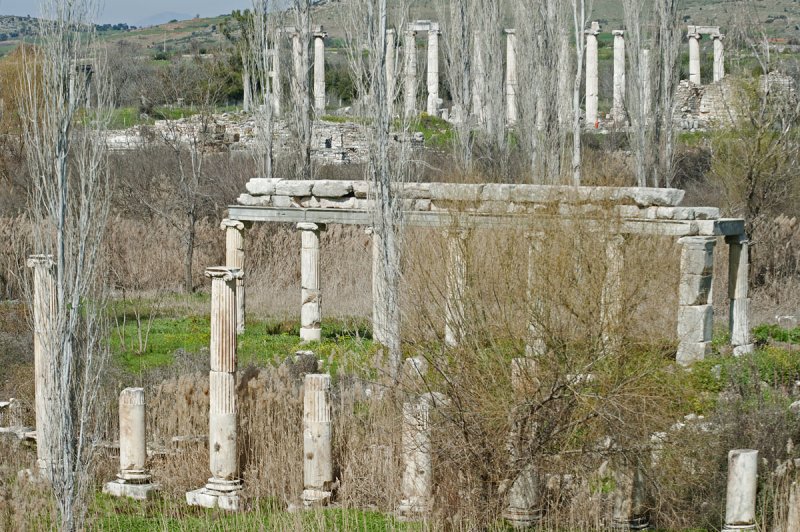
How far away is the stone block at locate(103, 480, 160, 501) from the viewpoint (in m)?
10.9

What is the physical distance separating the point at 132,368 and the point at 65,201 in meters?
6.20

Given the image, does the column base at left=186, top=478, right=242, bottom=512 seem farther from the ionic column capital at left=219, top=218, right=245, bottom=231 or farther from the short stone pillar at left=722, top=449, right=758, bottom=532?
the ionic column capital at left=219, top=218, right=245, bottom=231

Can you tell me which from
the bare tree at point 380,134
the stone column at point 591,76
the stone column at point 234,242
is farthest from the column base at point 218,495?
the stone column at point 591,76

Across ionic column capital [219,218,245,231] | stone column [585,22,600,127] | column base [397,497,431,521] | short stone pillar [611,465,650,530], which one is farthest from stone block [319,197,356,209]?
stone column [585,22,600,127]

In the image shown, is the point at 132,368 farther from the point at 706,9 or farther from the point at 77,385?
the point at 706,9

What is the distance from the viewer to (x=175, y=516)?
34.3 ft

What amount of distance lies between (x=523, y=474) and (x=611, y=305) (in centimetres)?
139

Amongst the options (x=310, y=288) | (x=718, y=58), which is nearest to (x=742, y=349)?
(x=310, y=288)

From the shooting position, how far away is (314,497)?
1051cm

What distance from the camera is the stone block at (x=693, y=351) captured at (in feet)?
47.5

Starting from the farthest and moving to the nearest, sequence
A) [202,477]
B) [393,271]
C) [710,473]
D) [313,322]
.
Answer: [313,322] → [393,271] → [202,477] → [710,473]

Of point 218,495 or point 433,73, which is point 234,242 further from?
point 433,73

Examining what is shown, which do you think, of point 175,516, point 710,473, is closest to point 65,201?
point 175,516

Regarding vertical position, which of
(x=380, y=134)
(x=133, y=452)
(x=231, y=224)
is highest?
(x=380, y=134)
